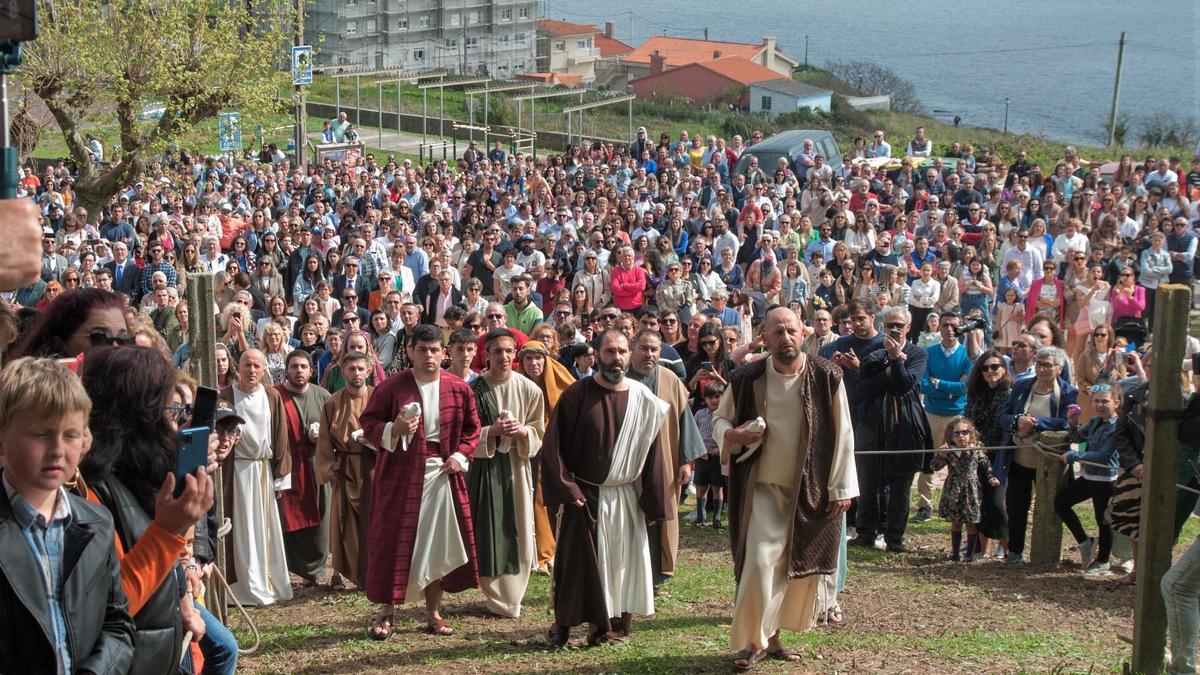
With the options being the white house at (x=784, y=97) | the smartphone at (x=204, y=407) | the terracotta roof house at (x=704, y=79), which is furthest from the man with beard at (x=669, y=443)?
the terracotta roof house at (x=704, y=79)

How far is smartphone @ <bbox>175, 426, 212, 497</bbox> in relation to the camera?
4.02 m

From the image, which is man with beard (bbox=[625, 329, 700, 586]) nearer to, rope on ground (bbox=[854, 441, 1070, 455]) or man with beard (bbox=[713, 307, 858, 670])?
man with beard (bbox=[713, 307, 858, 670])

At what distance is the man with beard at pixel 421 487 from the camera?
8156mm

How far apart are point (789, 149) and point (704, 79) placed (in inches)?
1929

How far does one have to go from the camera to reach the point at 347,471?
30.6ft

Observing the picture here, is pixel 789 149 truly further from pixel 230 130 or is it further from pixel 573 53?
pixel 573 53

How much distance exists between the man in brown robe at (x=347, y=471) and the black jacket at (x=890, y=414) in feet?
12.2

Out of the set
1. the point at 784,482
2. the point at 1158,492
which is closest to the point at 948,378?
the point at 784,482

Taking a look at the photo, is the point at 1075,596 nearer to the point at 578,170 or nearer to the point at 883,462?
the point at 883,462

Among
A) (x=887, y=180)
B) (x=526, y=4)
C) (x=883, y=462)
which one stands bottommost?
(x=883, y=462)

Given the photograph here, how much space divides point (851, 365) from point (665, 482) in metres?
2.95

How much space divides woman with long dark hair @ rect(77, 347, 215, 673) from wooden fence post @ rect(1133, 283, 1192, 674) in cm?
438

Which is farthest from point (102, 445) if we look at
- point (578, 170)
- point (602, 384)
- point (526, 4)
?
point (526, 4)

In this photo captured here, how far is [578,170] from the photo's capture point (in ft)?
90.9
